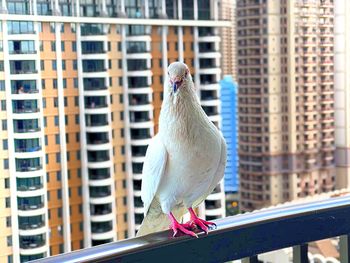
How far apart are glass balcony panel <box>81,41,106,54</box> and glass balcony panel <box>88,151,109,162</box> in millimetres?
331

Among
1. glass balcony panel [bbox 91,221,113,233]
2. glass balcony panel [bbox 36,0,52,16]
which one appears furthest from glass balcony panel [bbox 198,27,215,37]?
glass balcony panel [bbox 91,221,113,233]

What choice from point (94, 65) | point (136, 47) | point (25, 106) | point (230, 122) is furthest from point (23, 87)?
point (230, 122)

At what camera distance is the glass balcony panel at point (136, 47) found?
201cm

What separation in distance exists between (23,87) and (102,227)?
649mm

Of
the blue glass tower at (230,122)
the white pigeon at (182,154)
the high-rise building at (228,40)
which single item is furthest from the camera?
the blue glass tower at (230,122)

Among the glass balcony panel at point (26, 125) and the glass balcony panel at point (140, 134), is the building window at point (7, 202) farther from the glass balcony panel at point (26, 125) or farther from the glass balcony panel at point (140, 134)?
the glass balcony panel at point (140, 134)

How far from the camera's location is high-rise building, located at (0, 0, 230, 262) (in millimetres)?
1530

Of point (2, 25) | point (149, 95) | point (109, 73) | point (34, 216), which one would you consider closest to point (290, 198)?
point (149, 95)

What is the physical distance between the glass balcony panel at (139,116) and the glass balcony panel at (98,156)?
0.16m

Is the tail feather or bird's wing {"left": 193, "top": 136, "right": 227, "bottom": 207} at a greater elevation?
bird's wing {"left": 193, "top": 136, "right": 227, "bottom": 207}

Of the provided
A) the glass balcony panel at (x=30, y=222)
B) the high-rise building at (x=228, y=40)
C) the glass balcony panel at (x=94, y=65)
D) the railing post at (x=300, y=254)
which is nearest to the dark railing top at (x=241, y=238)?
the railing post at (x=300, y=254)

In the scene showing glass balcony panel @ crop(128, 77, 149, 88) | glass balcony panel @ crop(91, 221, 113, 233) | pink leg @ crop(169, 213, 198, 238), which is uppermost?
glass balcony panel @ crop(128, 77, 149, 88)

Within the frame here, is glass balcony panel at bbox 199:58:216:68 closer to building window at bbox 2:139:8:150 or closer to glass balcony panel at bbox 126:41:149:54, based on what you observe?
glass balcony panel at bbox 126:41:149:54

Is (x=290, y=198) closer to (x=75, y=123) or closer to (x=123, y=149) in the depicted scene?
(x=123, y=149)
